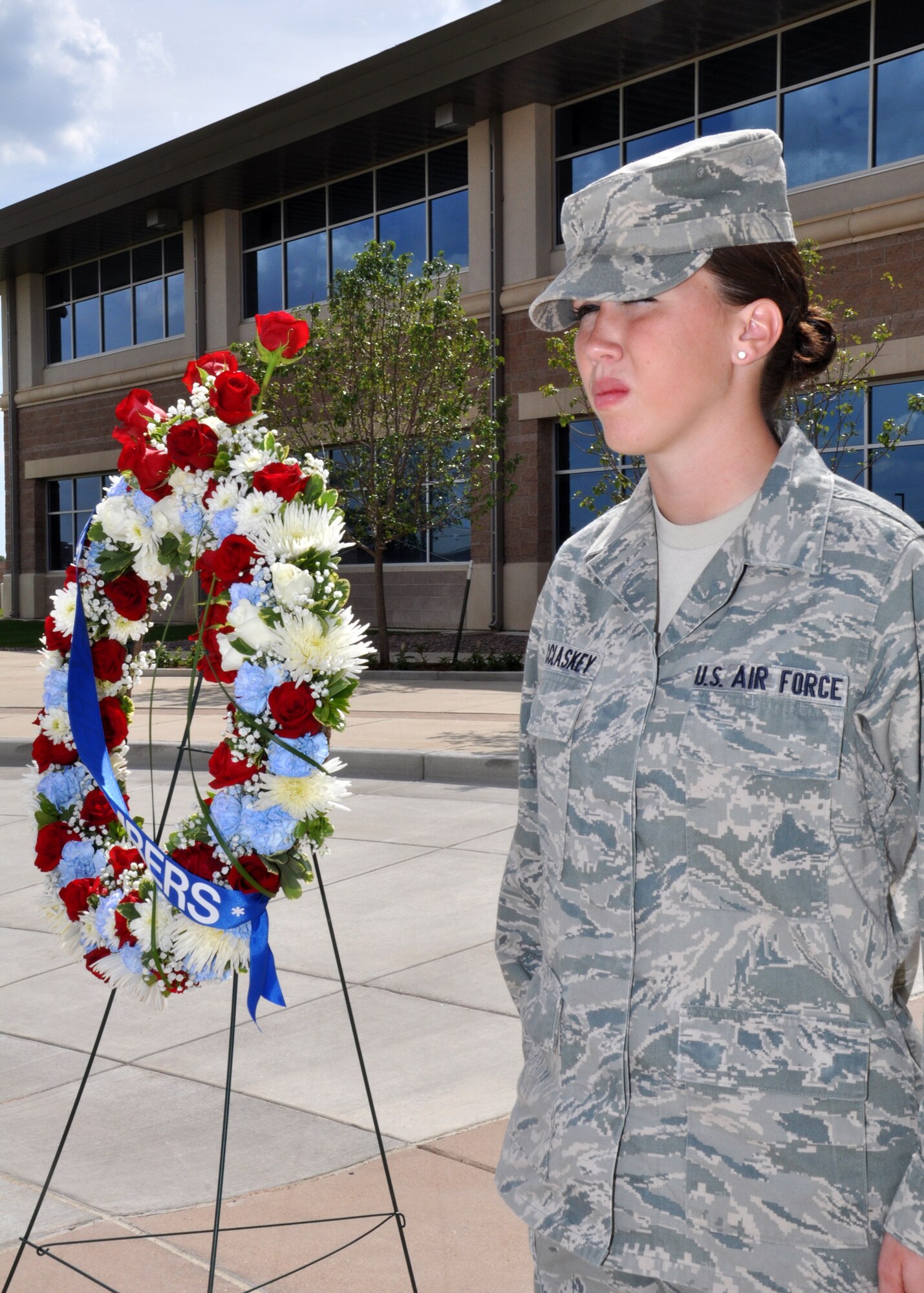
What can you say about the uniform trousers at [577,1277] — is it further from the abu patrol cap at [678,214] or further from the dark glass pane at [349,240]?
the dark glass pane at [349,240]

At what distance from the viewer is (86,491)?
32250mm

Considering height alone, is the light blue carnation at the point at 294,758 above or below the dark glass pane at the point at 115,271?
below

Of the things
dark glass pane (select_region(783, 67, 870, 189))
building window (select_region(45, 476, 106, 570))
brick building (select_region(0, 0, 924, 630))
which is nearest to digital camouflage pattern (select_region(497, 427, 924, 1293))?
brick building (select_region(0, 0, 924, 630))

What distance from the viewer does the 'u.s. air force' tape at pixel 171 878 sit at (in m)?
2.79

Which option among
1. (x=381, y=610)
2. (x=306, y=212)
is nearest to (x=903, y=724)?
(x=381, y=610)

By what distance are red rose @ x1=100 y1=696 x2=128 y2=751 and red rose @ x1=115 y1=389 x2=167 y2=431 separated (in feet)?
2.14

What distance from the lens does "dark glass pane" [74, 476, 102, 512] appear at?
31.9m

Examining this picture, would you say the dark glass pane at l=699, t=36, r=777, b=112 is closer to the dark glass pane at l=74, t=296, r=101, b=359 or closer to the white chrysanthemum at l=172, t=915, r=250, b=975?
the dark glass pane at l=74, t=296, r=101, b=359

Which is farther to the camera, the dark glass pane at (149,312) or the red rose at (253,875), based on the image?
the dark glass pane at (149,312)

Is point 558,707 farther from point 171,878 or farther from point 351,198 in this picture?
point 351,198

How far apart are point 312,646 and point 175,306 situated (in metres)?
28.4

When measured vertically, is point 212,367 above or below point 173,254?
below

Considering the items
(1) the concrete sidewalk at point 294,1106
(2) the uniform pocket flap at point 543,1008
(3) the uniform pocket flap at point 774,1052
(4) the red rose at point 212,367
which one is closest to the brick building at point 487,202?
(1) the concrete sidewalk at point 294,1106

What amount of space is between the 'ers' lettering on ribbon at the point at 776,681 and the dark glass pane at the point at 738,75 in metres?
19.5
